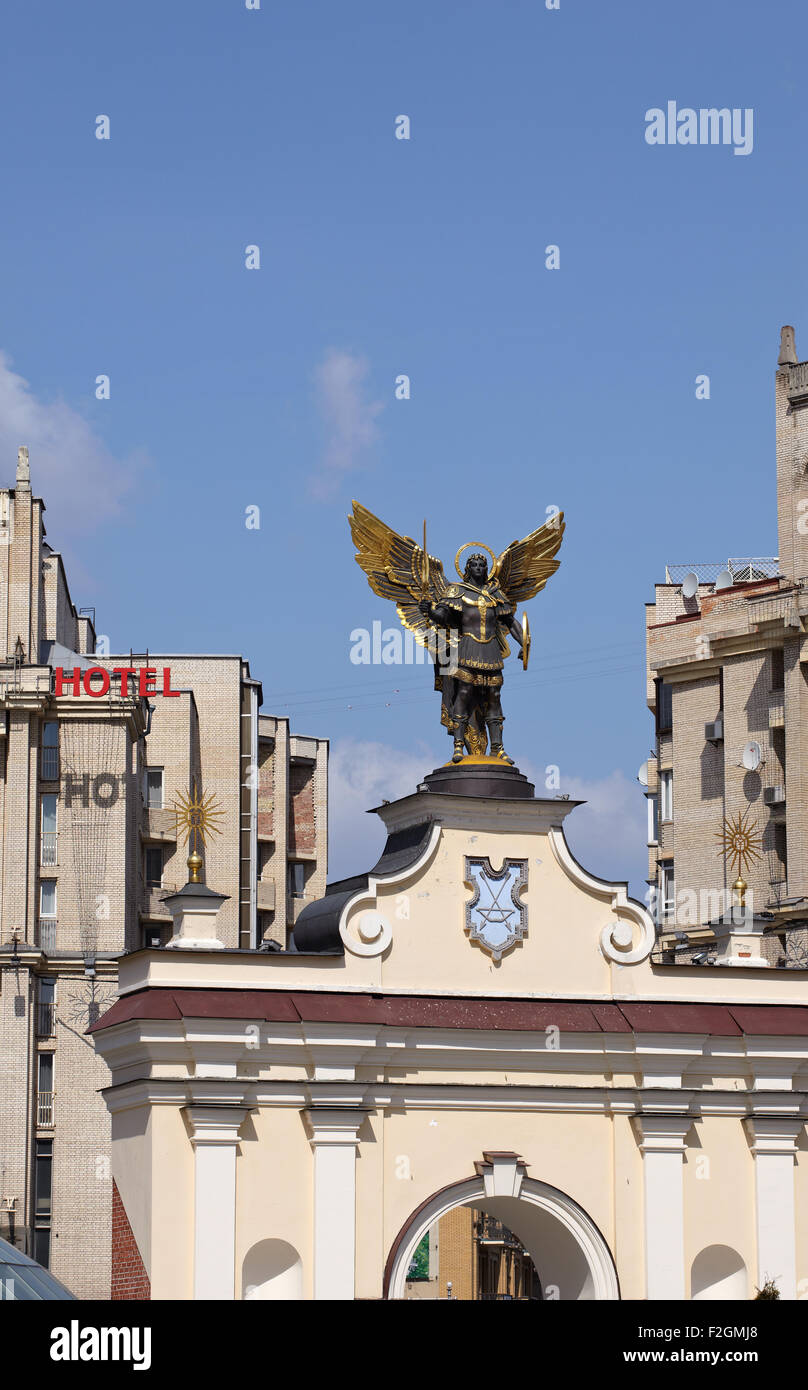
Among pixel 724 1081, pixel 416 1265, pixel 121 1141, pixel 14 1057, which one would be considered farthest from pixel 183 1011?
pixel 416 1265

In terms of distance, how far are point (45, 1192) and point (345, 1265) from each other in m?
33.6

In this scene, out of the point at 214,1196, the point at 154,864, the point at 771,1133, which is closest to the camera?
the point at 214,1196

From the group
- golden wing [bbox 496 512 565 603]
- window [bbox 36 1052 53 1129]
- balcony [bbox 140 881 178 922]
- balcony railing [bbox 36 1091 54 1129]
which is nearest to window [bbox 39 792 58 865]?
window [bbox 36 1052 53 1129]

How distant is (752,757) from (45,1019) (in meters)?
19.7

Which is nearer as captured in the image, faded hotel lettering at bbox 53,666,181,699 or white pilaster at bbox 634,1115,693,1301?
white pilaster at bbox 634,1115,693,1301

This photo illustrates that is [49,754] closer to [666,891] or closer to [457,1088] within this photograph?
[666,891]

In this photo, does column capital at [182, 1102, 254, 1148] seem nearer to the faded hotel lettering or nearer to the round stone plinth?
the round stone plinth

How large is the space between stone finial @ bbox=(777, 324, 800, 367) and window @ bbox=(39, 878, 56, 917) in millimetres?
23968

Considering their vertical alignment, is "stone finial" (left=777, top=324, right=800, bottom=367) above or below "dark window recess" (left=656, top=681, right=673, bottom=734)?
above

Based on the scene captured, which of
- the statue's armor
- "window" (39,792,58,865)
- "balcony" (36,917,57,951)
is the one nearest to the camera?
the statue's armor

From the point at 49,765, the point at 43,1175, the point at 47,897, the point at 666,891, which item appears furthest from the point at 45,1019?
the point at 666,891

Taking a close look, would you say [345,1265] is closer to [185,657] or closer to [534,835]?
[534,835]

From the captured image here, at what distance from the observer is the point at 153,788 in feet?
251

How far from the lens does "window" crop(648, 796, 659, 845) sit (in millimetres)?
68125
